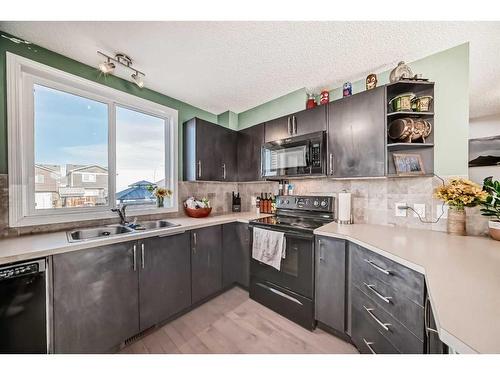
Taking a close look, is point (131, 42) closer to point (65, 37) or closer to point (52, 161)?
point (65, 37)

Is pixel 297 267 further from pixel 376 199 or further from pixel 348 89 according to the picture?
pixel 348 89

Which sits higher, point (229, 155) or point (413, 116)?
point (413, 116)

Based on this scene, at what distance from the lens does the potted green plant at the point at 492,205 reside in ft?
4.20

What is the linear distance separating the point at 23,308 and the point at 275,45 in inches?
94.4

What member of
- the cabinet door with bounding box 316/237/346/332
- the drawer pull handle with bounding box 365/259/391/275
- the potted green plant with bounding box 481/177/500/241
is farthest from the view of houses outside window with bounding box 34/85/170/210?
the potted green plant with bounding box 481/177/500/241

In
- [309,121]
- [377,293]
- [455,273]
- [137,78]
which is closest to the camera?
[455,273]

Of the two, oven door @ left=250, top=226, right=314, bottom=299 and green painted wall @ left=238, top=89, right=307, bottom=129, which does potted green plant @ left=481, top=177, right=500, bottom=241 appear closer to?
oven door @ left=250, top=226, right=314, bottom=299

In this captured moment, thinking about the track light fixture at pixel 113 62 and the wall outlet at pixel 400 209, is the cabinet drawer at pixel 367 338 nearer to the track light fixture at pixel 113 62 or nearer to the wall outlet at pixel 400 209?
the wall outlet at pixel 400 209

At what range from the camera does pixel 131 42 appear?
57.6 inches

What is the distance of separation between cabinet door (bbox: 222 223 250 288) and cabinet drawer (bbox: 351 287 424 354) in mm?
1149

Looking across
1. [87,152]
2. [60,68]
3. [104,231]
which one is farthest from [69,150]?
[104,231]

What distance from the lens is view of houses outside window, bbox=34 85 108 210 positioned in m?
1.63

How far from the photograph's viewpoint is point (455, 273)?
812 millimetres
